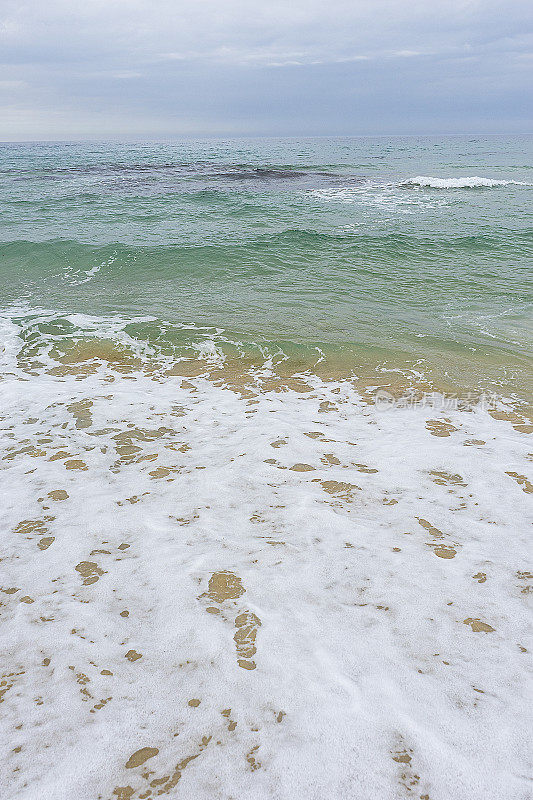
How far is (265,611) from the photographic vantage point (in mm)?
3105

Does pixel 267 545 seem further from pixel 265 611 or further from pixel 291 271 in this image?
pixel 291 271

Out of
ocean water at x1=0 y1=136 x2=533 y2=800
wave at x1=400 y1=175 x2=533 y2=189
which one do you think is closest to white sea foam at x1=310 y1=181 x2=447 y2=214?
wave at x1=400 y1=175 x2=533 y2=189

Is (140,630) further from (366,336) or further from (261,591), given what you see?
(366,336)

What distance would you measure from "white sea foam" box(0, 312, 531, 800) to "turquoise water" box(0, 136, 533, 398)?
9.68 ft

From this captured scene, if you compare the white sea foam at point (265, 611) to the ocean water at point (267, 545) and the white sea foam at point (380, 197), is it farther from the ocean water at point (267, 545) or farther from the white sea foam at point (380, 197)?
the white sea foam at point (380, 197)

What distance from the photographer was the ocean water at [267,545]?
2.32 meters

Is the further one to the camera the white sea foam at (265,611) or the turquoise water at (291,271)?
the turquoise water at (291,271)

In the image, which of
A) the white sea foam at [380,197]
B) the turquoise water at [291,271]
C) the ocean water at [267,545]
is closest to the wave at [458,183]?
the turquoise water at [291,271]

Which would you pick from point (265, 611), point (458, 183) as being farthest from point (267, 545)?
point (458, 183)

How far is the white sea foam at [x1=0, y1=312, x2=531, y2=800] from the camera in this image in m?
2.27

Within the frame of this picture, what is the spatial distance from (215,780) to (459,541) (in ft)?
7.88

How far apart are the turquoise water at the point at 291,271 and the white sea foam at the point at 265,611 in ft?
9.68

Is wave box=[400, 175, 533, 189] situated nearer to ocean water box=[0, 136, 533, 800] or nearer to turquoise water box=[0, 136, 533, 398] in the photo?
turquoise water box=[0, 136, 533, 398]

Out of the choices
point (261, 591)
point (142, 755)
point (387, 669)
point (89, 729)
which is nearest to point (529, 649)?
point (387, 669)
